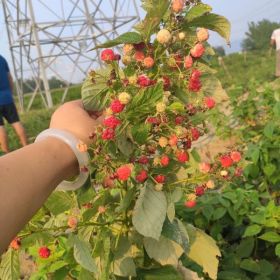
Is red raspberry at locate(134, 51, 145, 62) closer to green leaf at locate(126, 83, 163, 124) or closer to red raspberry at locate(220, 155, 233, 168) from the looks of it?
green leaf at locate(126, 83, 163, 124)

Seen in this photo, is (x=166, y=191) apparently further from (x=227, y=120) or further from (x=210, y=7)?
(x=227, y=120)

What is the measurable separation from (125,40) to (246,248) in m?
1.21

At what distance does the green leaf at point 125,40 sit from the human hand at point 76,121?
5.7 inches

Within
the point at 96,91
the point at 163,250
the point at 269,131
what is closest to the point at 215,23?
the point at 96,91

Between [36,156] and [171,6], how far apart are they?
386 mm

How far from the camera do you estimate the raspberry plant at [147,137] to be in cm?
89

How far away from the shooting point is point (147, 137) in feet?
3.07

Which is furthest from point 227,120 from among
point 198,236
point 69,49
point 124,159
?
point 69,49

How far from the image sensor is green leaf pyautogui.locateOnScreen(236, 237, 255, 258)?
71.7 inches

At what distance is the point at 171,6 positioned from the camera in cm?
89

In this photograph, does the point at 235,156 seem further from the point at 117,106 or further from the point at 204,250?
the point at 204,250

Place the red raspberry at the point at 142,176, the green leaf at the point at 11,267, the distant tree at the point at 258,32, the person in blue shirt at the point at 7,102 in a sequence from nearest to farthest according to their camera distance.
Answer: the red raspberry at the point at 142,176 < the green leaf at the point at 11,267 < the person in blue shirt at the point at 7,102 < the distant tree at the point at 258,32

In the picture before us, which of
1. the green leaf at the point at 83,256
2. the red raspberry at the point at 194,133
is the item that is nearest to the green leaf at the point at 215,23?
the red raspberry at the point at 194,133

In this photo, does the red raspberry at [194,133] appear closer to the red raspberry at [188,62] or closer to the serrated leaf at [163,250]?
the red raspberry at [188,62]
